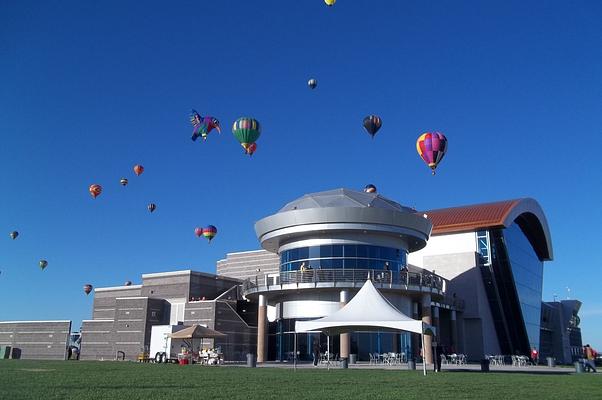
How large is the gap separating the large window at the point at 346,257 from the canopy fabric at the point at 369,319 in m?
11.1

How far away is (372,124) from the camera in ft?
141

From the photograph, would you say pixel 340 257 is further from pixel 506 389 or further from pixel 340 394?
pixel 340 394

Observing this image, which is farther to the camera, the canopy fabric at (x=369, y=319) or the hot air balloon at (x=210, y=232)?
the hot air balloon at (x=210, y=232)

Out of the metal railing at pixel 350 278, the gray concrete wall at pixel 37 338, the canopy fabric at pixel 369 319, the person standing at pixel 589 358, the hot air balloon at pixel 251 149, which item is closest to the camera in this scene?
the canopy fabric at pixel 369 319

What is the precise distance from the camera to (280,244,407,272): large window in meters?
37.1

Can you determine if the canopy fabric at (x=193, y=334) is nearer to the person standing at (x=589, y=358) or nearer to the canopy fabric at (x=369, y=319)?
the canopy fabric at (x=369, y=319)

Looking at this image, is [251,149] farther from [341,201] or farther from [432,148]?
[432,148]

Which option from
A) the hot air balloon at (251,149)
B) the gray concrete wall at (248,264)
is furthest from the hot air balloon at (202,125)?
the gray concrete wall at (248,264)

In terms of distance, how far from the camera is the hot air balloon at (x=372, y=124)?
43.0 m

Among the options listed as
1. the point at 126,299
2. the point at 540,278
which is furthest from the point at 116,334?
the point at 540,278

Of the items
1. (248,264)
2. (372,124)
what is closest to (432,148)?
(372,124)

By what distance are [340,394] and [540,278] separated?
196ft

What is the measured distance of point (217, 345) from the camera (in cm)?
4212

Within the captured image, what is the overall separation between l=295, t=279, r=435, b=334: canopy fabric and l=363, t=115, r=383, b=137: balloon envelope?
19.8 m
